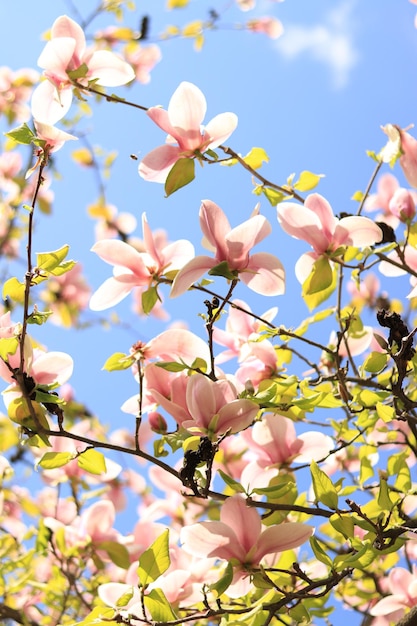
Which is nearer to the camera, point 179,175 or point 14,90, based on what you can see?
point 179,175

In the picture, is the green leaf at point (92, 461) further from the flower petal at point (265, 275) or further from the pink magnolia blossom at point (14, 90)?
the pink magnolia blossom at point (14, 90)

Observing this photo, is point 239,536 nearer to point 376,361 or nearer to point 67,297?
point 376,361

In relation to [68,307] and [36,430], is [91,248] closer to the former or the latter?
[36,430]

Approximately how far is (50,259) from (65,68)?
14.4 inches

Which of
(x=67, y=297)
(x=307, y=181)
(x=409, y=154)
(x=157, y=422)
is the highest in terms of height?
(x=67, y=297)

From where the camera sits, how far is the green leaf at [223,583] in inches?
27.7

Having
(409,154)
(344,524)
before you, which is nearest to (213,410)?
(344,524)

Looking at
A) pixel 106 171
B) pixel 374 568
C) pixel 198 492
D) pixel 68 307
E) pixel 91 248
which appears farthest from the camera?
pixel 68 307

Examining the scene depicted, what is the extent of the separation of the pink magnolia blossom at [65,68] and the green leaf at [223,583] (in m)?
0.68

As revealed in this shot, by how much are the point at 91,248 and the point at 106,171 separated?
153cm

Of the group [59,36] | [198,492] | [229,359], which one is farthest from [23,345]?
[59,36]

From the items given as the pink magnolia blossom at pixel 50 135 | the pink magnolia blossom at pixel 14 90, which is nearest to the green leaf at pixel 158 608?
the pink magnolia blossom at pixel 50 135

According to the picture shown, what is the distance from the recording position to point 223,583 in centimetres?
71

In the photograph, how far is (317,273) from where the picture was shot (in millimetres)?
907
